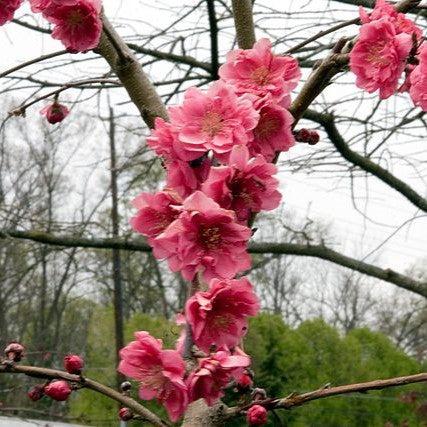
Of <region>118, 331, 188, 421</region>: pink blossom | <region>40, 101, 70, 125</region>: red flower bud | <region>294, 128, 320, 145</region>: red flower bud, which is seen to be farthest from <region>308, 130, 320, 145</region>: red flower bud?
<region>40, 101, 70, 125</region>: red flower bud

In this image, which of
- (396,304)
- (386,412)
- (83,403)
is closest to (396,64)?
(83,403)

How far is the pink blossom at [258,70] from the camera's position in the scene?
53.2 inches

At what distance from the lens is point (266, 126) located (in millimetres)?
1290

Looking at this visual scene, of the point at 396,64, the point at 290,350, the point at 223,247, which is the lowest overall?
the point at 223,247

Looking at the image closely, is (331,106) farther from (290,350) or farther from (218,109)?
(290,350)

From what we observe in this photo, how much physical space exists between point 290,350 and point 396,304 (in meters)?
10.6

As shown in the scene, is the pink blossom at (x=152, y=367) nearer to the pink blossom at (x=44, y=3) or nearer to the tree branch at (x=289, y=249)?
the pink blossom at (x=44, y=3)

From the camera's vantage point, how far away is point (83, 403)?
51.3 ft

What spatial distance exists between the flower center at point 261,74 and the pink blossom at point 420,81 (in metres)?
0.26

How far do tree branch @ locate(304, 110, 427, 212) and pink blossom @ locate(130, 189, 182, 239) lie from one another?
300 centimetres

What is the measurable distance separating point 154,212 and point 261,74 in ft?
1.15

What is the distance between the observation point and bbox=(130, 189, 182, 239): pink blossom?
1162mm

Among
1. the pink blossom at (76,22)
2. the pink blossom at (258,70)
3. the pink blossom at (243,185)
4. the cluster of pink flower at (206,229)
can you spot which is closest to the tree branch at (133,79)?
the pink blossom at (76,22)

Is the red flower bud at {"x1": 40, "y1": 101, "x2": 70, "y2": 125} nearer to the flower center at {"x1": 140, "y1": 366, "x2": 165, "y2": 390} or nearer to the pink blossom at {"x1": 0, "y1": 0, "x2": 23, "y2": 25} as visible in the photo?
the pink blossom at {"x1": 0, "y1": 0, "x2": 23, "y2": 25}
